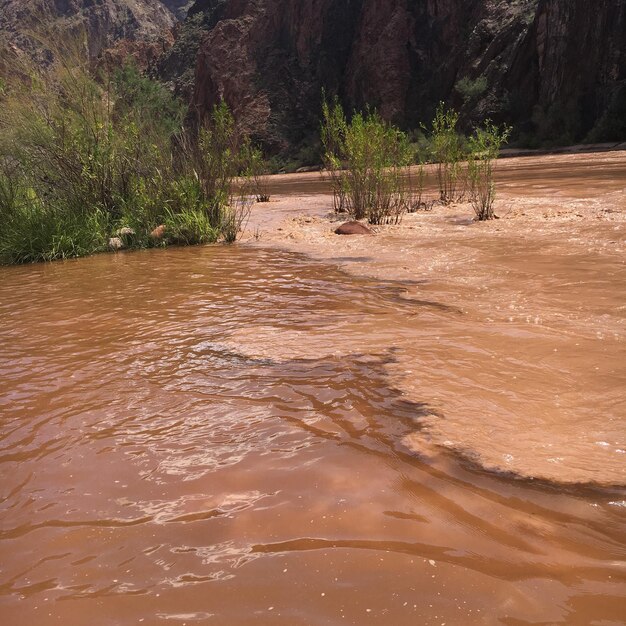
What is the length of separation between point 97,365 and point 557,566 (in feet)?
7.75

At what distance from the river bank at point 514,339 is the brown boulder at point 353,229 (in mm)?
449

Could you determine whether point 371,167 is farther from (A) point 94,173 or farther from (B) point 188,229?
(A) point 94,173

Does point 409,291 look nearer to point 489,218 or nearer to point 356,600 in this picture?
point 356,600

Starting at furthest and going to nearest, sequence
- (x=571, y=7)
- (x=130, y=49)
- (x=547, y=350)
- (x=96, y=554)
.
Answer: (x=130, y=49) → (x=571, y=7) → (x=547, y=350) → (x=96, y=554)

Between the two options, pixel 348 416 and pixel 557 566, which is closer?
pixel 557 566

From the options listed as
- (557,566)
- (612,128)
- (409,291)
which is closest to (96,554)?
(557,566)

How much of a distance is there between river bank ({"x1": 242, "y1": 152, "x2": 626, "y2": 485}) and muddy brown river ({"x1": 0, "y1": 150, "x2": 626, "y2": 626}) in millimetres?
15

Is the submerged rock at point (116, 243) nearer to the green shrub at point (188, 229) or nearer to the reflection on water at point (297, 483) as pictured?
the green shrub at point (188, 229)

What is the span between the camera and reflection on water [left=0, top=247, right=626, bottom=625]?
131 centimetres

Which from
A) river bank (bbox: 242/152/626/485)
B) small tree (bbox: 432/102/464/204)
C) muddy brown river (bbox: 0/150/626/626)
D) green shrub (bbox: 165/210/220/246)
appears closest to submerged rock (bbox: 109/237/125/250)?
green shrub (bbox: 165/210/220/246)

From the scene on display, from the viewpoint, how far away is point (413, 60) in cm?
3884

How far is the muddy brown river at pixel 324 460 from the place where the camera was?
1327 millimetres

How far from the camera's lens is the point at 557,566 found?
136 cm

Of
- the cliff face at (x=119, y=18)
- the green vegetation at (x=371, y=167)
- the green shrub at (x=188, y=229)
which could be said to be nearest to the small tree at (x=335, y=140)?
the green vegetation at (x=371, y=167)
